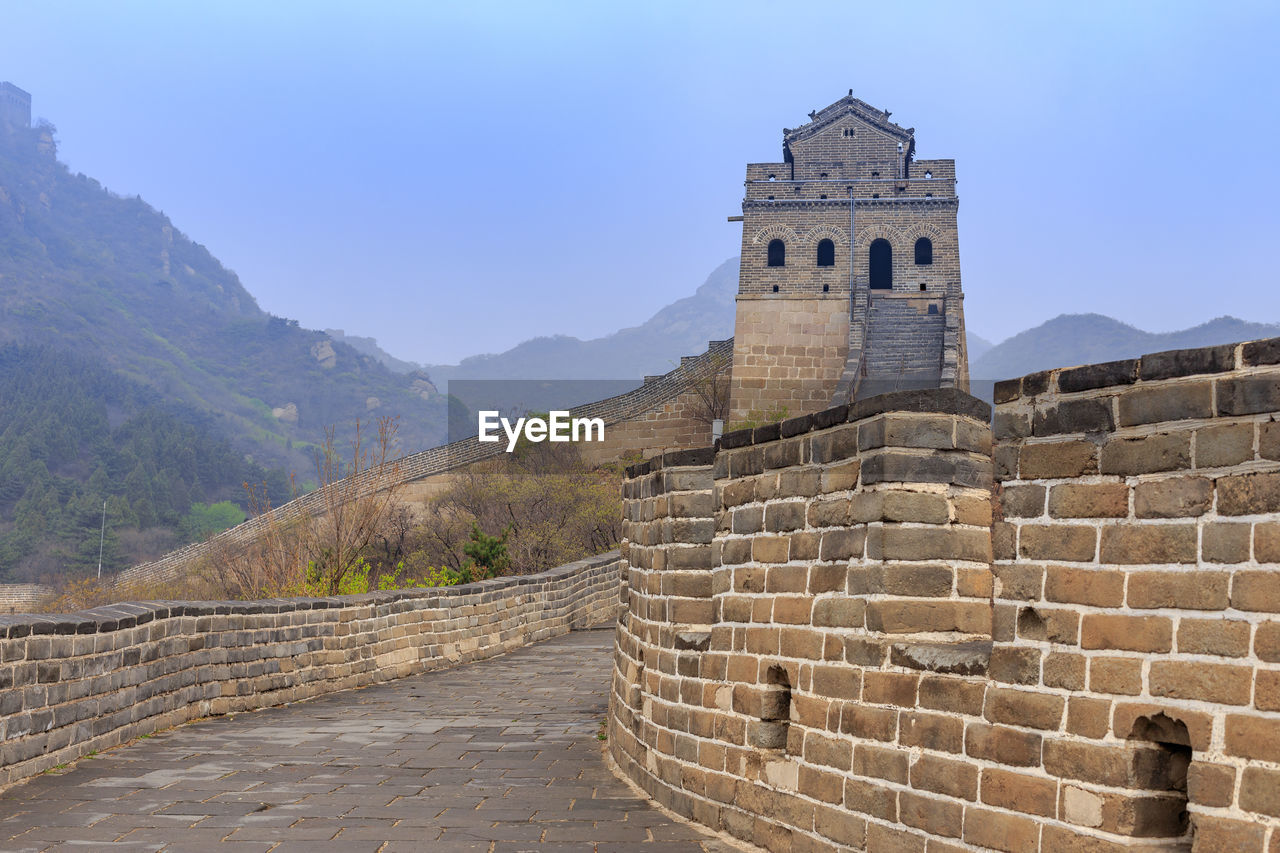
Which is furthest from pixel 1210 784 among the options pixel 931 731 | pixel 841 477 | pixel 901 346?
pixel 901 346

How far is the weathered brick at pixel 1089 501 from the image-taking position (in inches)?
160

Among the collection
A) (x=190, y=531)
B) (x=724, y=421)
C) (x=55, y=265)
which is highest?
(x=55, y=265)

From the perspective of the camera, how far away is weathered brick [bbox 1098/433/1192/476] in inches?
152

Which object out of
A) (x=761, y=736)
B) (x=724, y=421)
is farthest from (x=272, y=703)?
(x=724, y=421)

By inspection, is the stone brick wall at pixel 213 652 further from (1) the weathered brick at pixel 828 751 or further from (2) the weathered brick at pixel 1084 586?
(2) the weathered brick at pixel 1084 586

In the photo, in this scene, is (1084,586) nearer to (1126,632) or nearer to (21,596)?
(1126,632)

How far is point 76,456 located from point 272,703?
91.3 metres

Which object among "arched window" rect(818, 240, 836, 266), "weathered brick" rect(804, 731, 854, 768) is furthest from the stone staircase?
"weathered brick" rect(804, 731, 854, 768)

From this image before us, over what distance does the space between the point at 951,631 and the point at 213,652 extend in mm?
7818

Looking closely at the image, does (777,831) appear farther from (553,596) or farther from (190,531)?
(190,531)

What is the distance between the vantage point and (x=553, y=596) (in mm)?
18594

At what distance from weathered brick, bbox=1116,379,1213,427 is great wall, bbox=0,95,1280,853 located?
0.01 metres

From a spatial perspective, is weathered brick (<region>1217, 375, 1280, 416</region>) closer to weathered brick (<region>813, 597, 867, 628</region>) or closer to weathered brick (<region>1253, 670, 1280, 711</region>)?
weathered brick (<region>1253, 670, 1280, 711</region>)

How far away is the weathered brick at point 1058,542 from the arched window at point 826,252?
32.4 metres
